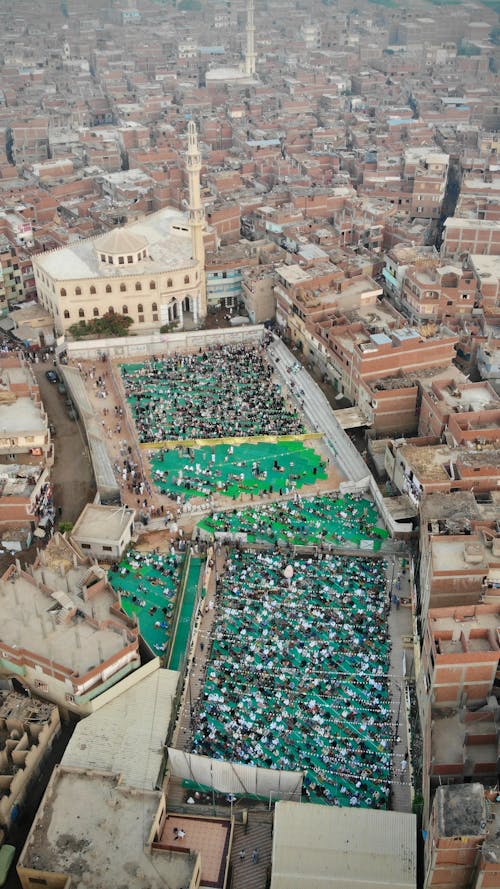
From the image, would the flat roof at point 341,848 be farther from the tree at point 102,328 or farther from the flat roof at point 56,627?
the tree at point 102,328

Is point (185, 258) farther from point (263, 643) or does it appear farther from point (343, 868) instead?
point (343, 868)

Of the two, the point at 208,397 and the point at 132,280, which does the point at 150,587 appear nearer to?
the point at 208,397

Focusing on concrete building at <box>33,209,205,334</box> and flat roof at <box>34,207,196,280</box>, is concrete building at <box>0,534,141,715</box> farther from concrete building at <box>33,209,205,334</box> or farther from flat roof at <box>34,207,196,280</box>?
flat roof at <box>34,207,196,280</box>

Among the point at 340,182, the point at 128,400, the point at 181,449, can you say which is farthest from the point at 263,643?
the point at 340,182

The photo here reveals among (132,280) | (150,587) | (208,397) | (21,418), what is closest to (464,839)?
(150,587)

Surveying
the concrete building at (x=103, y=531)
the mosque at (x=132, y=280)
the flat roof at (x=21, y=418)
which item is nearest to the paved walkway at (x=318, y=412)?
the mosque at (x=132, y=280)

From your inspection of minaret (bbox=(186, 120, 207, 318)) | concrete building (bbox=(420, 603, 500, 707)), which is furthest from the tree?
concrete building (bbox=(420, 603, 500, 707))
